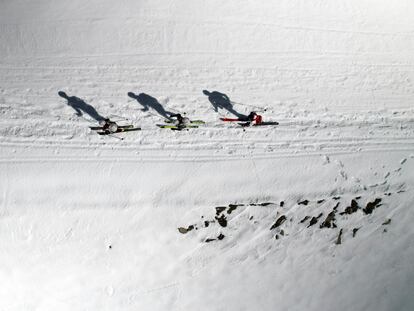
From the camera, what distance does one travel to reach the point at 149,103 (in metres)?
9.82

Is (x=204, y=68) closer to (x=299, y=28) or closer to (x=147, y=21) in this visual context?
(x=147, y=21)

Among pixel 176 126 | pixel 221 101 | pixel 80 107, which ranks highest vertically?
pixel 221 101

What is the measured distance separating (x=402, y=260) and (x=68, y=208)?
30.1ft

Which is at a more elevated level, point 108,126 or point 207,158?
point 108,126

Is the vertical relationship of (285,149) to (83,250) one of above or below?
above

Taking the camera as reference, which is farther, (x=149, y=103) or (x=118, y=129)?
(x=149, y=103)

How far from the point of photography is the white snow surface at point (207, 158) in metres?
9.54

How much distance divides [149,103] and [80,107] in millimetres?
1733

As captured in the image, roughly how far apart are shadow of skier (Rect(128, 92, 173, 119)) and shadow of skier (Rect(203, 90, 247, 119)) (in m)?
1.13

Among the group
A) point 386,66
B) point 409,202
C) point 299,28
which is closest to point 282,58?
point 299,28

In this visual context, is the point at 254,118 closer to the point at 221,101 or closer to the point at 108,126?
the point at 221,101

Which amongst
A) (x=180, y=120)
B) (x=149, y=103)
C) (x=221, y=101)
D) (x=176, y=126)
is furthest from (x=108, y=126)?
(x=221, y=101)

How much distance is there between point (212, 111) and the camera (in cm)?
996

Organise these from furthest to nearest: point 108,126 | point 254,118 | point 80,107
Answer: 1. point 254,118
2. point 80,107
3. point 108,126
